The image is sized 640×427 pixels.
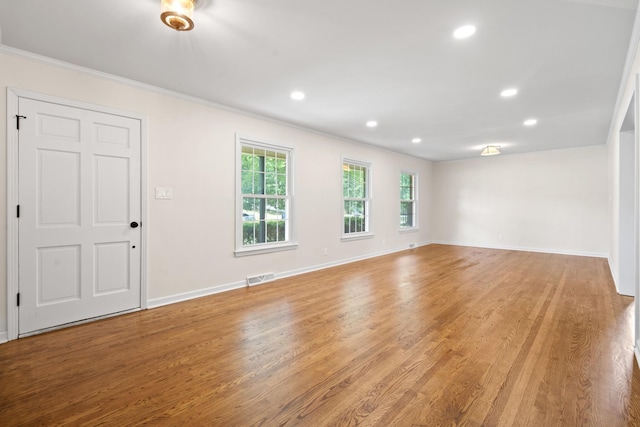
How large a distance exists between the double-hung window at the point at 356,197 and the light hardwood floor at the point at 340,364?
103 inches

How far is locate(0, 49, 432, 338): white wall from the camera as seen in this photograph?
2920mm

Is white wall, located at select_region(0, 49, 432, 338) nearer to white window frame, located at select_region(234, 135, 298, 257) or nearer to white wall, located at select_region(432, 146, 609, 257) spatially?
white window frame, located at select_region(234, 135, 298, 257)

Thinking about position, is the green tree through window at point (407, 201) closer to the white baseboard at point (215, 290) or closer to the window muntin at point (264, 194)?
the white baseboard at point (215, 290)

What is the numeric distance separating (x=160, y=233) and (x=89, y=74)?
5.84ft

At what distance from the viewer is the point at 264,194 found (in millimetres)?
4777

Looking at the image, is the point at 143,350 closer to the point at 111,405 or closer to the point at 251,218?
the point at 111,405

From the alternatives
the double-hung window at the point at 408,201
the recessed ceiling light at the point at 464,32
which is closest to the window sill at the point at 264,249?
the recessed ceiling light at the point at 464,32

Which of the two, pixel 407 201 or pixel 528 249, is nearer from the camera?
pixel 528 249

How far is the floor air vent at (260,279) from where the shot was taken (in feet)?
14.8

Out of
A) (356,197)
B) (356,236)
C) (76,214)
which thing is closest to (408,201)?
(356,197)

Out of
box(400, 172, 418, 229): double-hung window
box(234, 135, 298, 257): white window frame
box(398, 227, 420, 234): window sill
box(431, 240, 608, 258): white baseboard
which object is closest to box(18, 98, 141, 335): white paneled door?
box(234, 135, 298, 257): white window frame

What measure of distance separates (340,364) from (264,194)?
10.1 ft

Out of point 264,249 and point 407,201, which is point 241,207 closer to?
point 264,249

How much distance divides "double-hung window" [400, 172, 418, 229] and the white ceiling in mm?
3940
